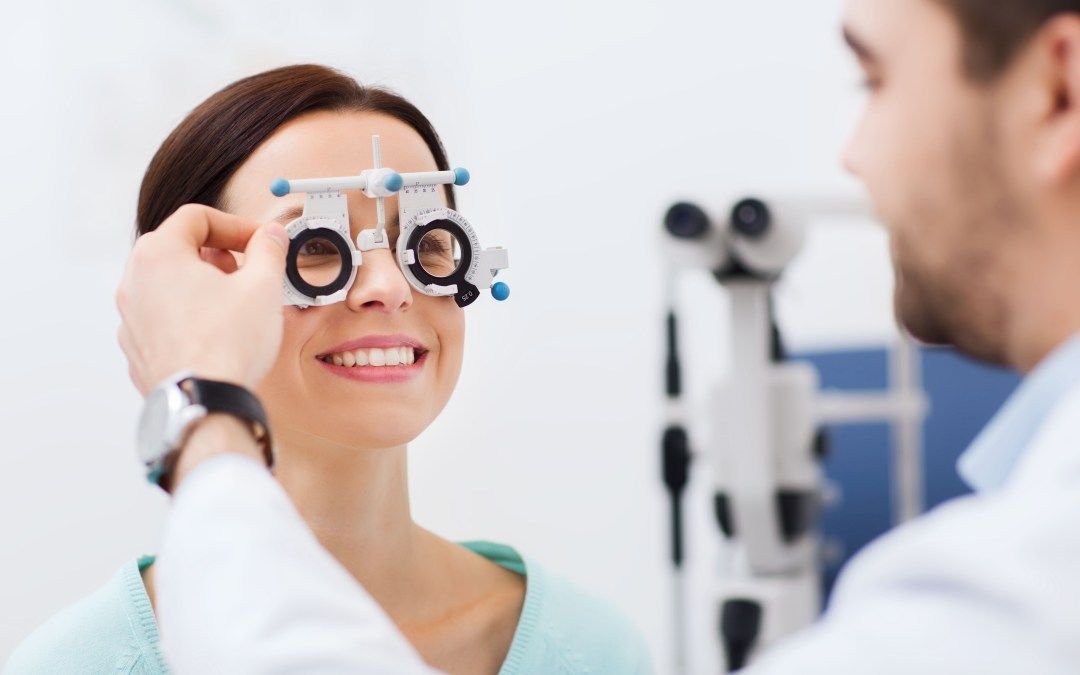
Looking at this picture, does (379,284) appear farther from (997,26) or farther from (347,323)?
(997,26)

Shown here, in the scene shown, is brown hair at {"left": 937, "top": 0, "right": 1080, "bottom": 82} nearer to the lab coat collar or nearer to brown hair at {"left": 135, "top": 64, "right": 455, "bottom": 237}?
the lab coat collar

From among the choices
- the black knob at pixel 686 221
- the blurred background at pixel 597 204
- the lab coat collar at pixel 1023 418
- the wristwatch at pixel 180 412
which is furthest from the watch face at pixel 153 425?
the blurred background at pixel 597 204

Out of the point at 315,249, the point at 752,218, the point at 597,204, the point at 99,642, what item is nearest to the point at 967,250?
the point at 315,249

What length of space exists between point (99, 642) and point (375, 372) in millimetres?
417

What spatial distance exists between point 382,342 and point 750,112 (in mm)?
2224

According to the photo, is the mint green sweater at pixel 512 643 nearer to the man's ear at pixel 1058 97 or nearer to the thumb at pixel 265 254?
the thumb at pixel 265 254

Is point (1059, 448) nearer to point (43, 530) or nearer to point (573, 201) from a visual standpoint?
point (43, 530)

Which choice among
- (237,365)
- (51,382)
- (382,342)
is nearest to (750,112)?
(51,382)

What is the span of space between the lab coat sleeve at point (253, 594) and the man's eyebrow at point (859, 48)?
0.52m

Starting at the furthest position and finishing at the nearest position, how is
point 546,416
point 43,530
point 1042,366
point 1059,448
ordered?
point 546,416, point 43,530, point 1042,366, point 1059,448

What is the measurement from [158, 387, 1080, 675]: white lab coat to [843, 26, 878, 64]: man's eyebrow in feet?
0.96

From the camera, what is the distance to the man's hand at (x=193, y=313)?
0.91 meters

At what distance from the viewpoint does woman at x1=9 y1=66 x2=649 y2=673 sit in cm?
130

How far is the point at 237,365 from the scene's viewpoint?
3.00 feet
